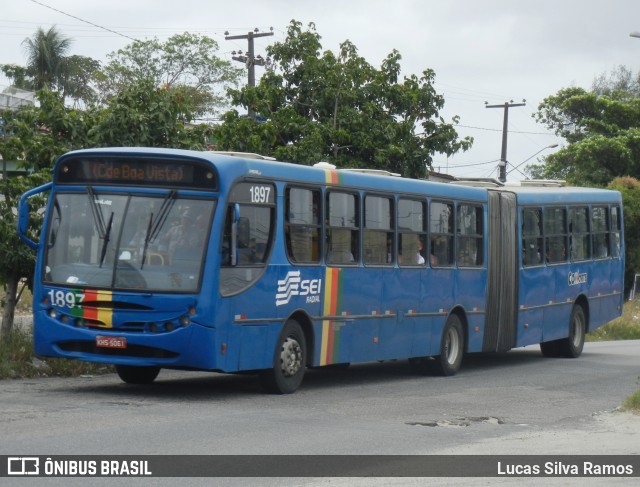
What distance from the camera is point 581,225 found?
2488 cm

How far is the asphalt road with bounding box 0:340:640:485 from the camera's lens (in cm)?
1102

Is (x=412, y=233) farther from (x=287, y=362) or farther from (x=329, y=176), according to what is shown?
(x=287, y=362)

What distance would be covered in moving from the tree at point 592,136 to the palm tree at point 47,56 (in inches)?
994

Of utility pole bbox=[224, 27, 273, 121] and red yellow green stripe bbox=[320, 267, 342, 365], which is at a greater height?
utility pole bbox=[224, 27, 273, 121]

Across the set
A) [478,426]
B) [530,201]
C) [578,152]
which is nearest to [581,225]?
[530,201]

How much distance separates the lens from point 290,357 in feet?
51.3

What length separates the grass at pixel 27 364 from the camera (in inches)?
637

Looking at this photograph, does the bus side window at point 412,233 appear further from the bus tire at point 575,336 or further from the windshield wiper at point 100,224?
the bus tire at point 575,336

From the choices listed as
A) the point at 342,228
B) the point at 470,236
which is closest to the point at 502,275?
the point at 470,236

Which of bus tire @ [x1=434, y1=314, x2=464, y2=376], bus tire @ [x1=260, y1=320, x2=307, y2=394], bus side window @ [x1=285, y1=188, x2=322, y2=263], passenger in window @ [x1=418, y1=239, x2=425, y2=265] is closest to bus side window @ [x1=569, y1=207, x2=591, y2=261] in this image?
bus tire @ [x1=434, y1=314, x2=464, y2=376]

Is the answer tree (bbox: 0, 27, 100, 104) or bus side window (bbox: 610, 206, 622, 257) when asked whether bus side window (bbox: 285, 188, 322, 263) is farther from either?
tree (bbox: 0, 27, 100, 104)

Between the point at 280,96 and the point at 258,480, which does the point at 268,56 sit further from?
the point at 258,480

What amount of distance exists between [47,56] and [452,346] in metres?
49.9

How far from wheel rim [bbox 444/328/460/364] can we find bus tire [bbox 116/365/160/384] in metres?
5.62
